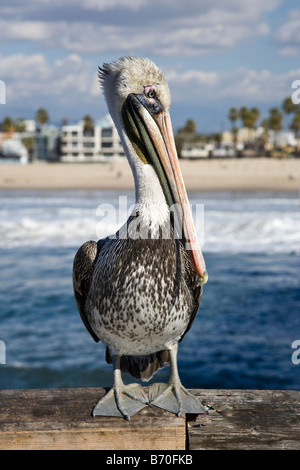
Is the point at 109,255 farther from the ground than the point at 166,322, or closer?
farther from the ground

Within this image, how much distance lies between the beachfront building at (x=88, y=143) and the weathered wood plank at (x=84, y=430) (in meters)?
87.4

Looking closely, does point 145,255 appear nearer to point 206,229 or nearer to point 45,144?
point 206,229

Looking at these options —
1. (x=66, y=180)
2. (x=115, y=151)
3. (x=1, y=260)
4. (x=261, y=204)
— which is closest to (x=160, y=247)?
(x=1, y=260)

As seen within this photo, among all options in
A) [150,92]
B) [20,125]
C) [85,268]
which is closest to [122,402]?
[85,268]

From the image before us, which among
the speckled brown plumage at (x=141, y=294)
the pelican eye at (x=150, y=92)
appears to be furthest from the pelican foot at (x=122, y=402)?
the pelican eye at (x=150, y=92)

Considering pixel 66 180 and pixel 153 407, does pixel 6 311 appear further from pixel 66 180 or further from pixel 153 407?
pixel 66 180

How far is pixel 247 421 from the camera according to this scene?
2.40 metres

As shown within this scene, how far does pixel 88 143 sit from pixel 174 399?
90.6m

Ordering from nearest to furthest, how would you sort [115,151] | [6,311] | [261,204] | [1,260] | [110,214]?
1. [110,214]
2. [6,311]
3. [1,260]
4. [261,204]
5. [115,151]

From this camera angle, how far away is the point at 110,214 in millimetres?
2740

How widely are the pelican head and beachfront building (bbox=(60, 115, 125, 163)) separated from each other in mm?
87299

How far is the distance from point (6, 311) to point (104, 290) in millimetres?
5722

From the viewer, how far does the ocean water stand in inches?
230

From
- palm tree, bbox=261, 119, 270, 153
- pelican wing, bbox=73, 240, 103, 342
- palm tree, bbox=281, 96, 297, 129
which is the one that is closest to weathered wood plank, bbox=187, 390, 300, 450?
pelican wing, bbox=73, 240, 103, 342
